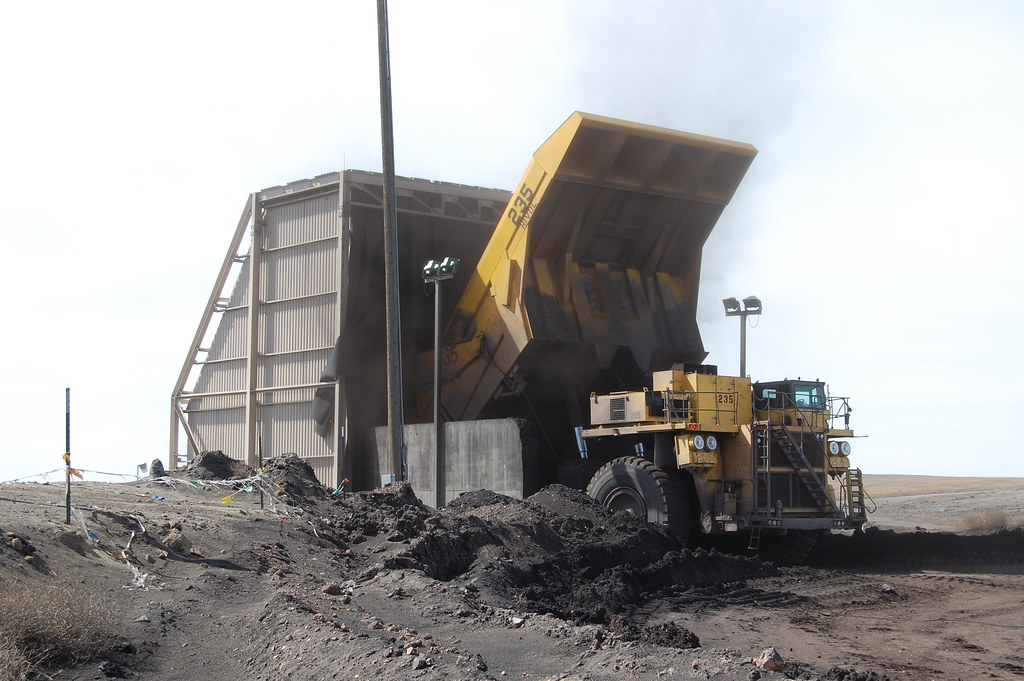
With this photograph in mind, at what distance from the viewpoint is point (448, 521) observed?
50.5ft

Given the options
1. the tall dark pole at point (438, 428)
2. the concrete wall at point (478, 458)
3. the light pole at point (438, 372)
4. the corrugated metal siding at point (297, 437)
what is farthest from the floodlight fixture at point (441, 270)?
the corrugated metal siding at point (297, 437)

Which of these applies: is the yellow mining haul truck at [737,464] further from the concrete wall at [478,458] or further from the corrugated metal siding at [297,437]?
the corrugated metal siding at [297,437]

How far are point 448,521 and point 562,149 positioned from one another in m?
8.29

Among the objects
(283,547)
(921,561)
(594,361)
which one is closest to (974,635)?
(921,561)

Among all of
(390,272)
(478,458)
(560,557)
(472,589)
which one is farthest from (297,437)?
(472,589)

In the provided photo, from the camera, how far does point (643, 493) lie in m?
17.8

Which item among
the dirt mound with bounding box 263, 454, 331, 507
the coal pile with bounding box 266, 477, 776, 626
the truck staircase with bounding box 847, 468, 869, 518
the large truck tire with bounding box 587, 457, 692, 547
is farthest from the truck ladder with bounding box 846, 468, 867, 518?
the dirt mound with bounding box 263, 454, 331, 507

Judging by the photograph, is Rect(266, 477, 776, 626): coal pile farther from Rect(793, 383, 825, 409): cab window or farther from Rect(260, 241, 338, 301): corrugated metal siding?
Rect(260, 241, 338, 301): corrugated metal siding

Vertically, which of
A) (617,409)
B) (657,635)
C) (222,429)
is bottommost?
(657,635)

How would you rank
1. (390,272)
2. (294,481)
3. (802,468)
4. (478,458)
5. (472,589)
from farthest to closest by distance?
(478,458) → (390,272) → (802,468) → (294,481) → (472,589)

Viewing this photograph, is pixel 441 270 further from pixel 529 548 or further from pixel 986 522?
pixel 986 522

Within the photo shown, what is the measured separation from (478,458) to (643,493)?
5.29m

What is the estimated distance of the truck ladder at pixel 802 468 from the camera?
17.4 metres

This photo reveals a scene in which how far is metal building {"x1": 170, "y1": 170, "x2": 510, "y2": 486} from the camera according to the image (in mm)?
26391
